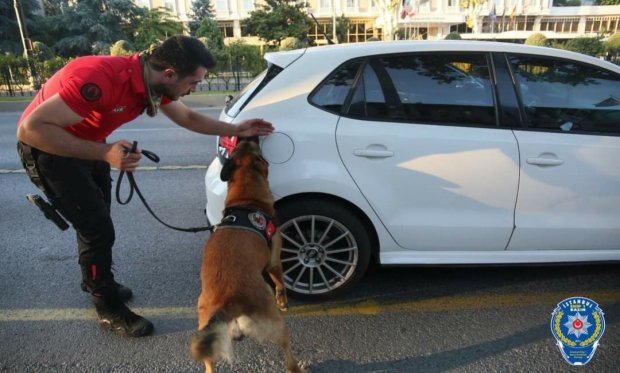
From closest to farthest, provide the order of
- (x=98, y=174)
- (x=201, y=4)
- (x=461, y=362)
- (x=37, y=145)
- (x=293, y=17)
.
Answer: (x=37, y=145) < (x=461, y=362) < (x=98, y=174) < (x=293, y=17) < (x=201, y=4)

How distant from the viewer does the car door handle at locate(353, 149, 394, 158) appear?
272cm

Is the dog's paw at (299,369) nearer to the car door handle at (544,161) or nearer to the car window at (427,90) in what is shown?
the car window at (427,90)

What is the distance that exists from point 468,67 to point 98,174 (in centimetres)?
245

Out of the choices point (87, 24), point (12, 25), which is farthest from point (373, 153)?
point (12, 25)

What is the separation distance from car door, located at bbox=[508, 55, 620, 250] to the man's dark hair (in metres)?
1.90

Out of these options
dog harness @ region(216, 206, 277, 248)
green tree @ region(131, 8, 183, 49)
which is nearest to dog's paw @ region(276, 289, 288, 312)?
dog harness @ region(216, 206, 277, 248)

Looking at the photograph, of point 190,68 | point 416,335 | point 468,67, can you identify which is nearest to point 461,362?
point 416,335

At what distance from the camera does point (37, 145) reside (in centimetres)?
223

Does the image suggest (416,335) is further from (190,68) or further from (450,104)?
(190,68)

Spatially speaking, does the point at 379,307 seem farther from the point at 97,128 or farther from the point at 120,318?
the point at 97,128

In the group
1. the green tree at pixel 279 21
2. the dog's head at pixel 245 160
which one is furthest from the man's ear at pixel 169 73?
the green tree at pixel 279 21

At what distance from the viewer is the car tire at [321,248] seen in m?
2.84

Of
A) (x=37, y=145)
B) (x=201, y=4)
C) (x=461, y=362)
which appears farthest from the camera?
(x=201, y=4)

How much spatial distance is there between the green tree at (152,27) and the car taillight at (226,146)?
43393 mm
